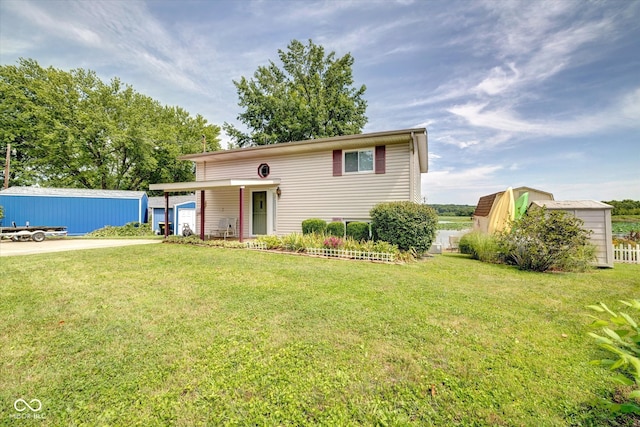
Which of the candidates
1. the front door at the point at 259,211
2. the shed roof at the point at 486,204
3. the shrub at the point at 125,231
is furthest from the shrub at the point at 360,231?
the shrub at the point at 125,231

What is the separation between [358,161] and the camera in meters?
10.5

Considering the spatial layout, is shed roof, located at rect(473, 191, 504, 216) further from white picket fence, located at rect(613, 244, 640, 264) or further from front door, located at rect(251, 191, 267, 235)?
front door, located at rect(251, 191, 267, 235)

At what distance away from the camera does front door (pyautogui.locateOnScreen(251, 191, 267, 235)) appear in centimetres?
1230

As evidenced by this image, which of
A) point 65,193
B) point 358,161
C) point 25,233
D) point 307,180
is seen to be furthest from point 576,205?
point 65,193

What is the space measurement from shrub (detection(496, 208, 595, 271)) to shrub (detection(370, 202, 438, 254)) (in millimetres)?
2304

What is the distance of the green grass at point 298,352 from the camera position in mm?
2145

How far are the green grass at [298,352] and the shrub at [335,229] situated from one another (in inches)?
174

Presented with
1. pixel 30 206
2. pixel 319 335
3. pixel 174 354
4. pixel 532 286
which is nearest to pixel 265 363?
pixel 319 335

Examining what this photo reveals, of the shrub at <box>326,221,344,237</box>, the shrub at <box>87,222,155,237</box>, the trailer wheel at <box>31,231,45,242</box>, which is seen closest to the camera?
the shrub at <box>326,221,344,237</box>

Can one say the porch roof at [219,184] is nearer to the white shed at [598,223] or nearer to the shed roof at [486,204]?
the white shed at [598,223]

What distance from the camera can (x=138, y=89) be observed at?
1087 inches

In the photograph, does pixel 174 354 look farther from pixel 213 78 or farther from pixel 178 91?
pixel 178 91

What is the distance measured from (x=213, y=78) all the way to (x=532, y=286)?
16948mm

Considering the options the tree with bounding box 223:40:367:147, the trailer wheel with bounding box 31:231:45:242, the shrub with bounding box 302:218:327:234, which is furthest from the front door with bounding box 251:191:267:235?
the tree with bounding box 223:40:367:147
